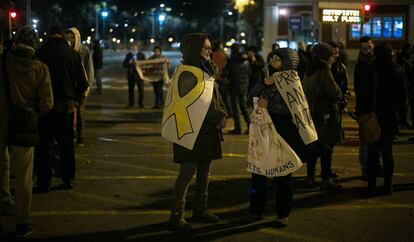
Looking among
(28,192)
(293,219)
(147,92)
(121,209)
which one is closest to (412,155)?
(293,219)

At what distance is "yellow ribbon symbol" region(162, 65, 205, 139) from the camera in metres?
6.59

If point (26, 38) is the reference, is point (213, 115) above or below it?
below

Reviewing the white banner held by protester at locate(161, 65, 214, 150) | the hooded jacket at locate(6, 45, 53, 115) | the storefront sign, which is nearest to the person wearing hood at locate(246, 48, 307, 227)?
the white banner held by protester at locate(161, 65, 214, 150)

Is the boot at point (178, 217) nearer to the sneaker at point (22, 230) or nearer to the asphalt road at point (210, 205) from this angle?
the asphalt road at point (210, 205)

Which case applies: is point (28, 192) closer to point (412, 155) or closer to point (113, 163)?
point (113, 163)

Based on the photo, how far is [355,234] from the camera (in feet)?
21.7

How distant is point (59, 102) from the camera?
812 cm

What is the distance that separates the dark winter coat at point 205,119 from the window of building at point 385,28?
39.7m

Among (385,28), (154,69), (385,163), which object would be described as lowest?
(385,163)

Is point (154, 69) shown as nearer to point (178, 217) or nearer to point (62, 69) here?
point (62, 69)

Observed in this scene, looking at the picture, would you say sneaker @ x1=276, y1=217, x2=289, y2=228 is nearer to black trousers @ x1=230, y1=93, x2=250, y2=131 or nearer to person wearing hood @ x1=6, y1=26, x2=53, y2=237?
person wearing hood @ x1=6, y1=26, x2=53, y2=237

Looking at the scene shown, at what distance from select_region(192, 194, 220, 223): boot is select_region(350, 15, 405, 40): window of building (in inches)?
1560

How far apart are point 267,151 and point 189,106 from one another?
96 centimetres

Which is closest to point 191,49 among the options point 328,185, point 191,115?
point 191,115
